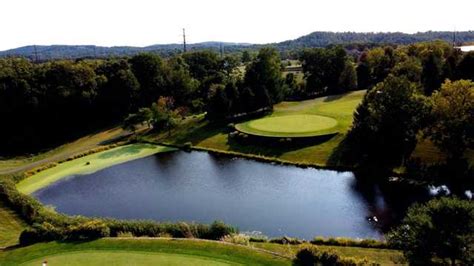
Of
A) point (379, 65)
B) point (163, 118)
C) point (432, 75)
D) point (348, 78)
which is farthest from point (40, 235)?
point (379, 65)

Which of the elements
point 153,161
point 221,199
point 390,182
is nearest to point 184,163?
point 153,161

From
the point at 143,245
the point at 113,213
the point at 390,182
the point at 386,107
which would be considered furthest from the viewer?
the point at 386,107

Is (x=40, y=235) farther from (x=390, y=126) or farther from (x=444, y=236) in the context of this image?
(x=390, y=126)

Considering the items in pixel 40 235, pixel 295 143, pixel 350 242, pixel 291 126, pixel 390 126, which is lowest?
pixel 350 242

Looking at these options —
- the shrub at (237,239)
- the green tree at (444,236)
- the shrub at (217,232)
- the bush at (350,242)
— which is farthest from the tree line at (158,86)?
the green tree at (444,236)

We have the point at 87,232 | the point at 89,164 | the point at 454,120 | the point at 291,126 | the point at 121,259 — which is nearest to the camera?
the point at 121,259

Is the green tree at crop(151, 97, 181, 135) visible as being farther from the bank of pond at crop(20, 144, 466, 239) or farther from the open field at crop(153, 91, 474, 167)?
the bank of pond at crop(20, 144, 466, 239)

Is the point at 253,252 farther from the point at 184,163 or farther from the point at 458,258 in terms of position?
the point at 184,163
